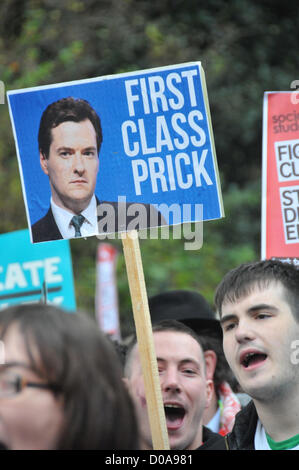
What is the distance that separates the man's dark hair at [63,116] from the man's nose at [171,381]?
0.91 metres

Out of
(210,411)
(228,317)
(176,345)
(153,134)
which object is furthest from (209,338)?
(153,134)

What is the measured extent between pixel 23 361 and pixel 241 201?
1014 centimetres

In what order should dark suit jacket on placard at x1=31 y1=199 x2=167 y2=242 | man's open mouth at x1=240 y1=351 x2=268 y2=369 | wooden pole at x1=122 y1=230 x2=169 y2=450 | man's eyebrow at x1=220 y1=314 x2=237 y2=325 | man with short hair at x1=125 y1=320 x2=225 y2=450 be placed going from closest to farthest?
wooden pole at x1=122 y1=230 x2=169 y2=450
man's open mouth at x1=240 y1=351 x2=268 y2=369
man's eyebrow at x1=220 y1=314 x2=237 y2=325
dark suit jacket on placard at x1=31 y1=199 x2=167 y2=242
man with short hair at x1=125 y1=320 x2=225 y2=450

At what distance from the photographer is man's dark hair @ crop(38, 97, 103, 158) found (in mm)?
2824

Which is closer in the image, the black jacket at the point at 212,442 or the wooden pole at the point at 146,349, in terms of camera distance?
the wooden pole at the point at 146,349

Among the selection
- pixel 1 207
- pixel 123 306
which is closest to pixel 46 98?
pixel 1 207

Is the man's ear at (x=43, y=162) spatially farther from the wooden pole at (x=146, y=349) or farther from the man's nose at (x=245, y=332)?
the man's nose at (x=245, y=332)

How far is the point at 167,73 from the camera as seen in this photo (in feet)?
9.20

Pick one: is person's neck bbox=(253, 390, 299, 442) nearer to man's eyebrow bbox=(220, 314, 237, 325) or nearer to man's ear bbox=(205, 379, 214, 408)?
man's eyebrow bbox=(220, 314, 237, 325)

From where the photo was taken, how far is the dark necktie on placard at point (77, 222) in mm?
2848

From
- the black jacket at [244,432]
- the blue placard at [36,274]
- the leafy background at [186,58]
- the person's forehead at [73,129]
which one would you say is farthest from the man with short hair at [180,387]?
the leafy background at [186,58]

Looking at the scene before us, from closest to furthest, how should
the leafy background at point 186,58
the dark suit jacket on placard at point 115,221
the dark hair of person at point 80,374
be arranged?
1. the dark hair of person at point 80,374
2. the dark suit jacket on placard at point 115,221
3. the leafy background at point 186,58

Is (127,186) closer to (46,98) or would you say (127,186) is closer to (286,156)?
(46,98)

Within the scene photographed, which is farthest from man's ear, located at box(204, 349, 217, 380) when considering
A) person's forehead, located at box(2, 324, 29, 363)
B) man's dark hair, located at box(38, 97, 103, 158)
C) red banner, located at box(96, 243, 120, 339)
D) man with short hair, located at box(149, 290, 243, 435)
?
red banner, located at box(96, 243, 120, 339)
